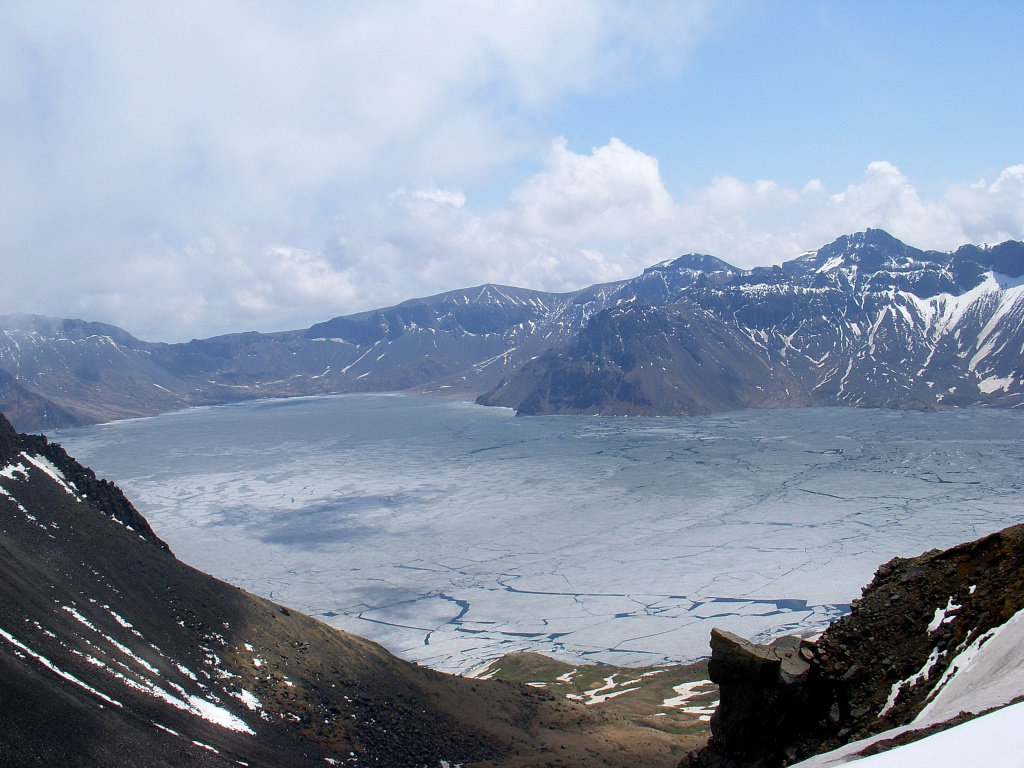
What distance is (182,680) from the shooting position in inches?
1302

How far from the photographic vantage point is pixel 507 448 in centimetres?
19975

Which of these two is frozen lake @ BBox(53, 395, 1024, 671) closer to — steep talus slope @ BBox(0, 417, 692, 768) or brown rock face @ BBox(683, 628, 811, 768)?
steep talus slope @ BBox(0, 417, 692, 768)

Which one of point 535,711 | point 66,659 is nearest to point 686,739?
point 535,711

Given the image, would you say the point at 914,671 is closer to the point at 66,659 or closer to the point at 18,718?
the point at 18,718

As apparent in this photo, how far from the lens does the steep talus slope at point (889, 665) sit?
14117mm

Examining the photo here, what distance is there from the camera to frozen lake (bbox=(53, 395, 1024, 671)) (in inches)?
2675

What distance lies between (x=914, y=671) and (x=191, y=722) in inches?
1130

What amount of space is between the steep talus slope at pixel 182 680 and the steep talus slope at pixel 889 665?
55.0ft

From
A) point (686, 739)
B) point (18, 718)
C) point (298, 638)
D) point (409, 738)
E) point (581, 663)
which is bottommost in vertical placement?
point (581, 663)

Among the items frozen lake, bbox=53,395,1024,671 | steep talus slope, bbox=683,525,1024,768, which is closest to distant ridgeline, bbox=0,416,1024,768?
steep talus slope, bbox=683,525,1024,768

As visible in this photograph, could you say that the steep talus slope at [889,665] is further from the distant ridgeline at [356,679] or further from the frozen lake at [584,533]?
the frozen lake at [584,533]

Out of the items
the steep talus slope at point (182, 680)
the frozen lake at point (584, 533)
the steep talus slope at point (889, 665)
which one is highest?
the steep talus slope at point (889, 665)

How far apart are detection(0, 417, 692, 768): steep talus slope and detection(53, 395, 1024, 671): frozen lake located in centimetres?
1939

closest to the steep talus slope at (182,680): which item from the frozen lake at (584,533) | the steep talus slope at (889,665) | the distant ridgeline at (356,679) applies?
the distant ridgeline at (356,679)
